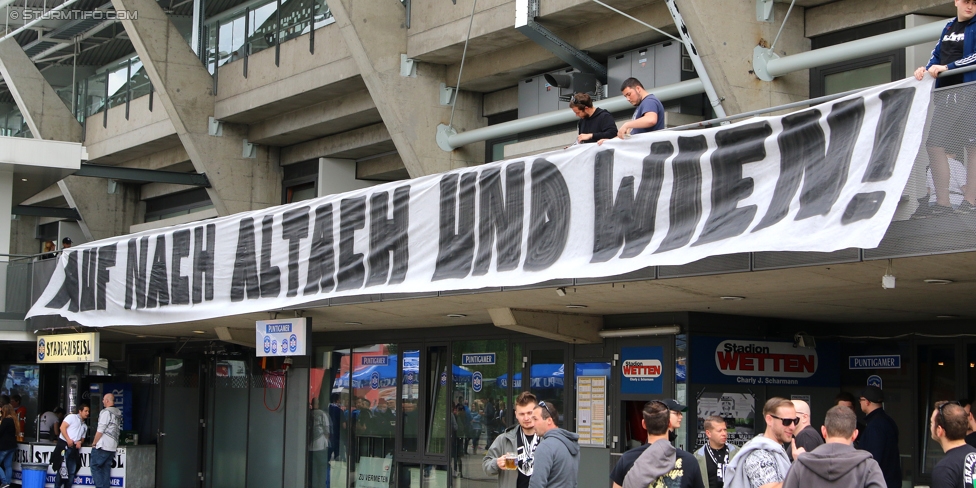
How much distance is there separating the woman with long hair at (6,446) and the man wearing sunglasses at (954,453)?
1816cm

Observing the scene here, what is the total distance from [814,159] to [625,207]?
77.0 inches

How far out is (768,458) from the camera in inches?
275

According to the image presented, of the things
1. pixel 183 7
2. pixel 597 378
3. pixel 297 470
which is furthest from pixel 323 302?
pixel 183 7

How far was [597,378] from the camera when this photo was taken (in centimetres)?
1517

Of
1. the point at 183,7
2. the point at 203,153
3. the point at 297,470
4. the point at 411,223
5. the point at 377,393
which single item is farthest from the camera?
the point at 183,7

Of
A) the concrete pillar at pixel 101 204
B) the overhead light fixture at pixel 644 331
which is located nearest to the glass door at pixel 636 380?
the overhead light fixture at pixel 644 331

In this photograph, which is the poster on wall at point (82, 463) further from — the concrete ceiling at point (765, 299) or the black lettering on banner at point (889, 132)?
the black lettering on banner at point (889, 132)

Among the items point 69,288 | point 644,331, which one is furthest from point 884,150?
point 69,288

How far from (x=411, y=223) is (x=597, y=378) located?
3.94m

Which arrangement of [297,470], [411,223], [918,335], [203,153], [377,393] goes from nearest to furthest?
1. [411,223]
2. [918,335]
3. [377,393]
4. [297,470]
5. [203,153]

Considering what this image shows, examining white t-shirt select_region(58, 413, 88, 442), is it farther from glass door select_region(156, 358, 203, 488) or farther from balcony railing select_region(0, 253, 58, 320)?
glass door select_region(156, 358, 203, 488)

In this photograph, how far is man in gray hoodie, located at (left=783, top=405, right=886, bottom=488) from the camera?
6.19 meters

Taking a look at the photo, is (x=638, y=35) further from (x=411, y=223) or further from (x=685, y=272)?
(x=685, y=272)

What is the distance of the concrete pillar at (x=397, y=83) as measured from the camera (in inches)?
715
